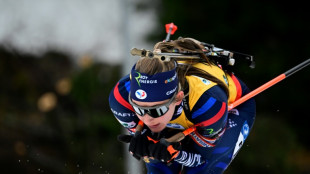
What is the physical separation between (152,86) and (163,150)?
45 centimetres

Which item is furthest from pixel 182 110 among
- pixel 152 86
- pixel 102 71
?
pixel 102 71

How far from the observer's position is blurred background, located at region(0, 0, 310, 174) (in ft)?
28.5

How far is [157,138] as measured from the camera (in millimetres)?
3846

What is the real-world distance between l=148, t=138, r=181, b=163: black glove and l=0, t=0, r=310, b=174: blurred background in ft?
14.7

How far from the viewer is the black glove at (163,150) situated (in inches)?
136

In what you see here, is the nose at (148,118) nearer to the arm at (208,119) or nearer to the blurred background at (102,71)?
the arm at (208,119)

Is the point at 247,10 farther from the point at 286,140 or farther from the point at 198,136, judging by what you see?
the point at 198,136

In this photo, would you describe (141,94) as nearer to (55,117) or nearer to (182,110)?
(182,110)

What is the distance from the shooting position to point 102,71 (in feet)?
33.3

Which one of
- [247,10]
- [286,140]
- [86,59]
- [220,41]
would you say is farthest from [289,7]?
[86,59]

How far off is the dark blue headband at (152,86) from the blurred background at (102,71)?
4582mm

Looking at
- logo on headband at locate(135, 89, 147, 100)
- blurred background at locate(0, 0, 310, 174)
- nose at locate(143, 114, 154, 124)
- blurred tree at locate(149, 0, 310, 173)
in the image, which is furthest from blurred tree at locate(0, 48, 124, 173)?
logo on headband at locate(135, 89, 147, 100)

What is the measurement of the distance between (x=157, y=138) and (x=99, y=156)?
224 inches

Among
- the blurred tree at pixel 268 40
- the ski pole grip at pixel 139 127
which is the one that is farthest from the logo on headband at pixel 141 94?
the blurred tree at pixel 268 40
